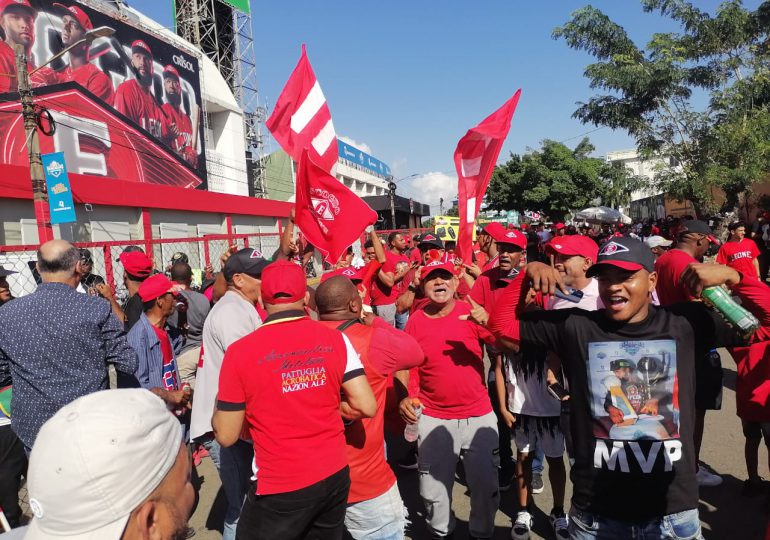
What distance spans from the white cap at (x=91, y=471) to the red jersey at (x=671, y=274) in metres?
3.89

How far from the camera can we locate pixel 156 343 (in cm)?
365

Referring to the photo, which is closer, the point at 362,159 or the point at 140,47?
the point at 140,47

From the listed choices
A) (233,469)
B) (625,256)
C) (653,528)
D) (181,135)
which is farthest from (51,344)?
(181,135)

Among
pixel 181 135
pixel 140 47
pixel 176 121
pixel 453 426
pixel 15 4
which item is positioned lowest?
pixel 453 426

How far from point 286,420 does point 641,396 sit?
1498mm

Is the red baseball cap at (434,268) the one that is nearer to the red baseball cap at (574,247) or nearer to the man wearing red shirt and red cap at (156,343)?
the red baseball cap at (574,247)

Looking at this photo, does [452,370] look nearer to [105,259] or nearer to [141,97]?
[105,259]

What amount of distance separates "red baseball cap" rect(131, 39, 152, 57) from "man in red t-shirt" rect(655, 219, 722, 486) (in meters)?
23.8

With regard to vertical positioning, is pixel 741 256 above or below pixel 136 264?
below

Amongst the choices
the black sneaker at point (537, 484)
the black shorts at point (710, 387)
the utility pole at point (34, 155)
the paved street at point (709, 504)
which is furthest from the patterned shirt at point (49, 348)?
the utility pole at point (34, 155)

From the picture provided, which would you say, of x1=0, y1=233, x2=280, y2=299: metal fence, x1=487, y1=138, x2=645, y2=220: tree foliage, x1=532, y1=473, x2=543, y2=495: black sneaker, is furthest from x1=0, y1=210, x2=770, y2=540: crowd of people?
x1=487, y1=138, x2=645, y2=220: tree foliage

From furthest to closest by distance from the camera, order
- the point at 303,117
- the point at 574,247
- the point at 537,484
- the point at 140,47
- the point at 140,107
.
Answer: the point at 140,47, the point at 140,107, the point at 303,117, the point at 537,484, the point at 574,247

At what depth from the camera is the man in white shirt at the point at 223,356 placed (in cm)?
307

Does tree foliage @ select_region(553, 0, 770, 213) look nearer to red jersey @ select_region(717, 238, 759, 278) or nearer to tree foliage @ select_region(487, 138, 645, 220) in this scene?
red jersey @ select_region(717, 238, 759, 278)
